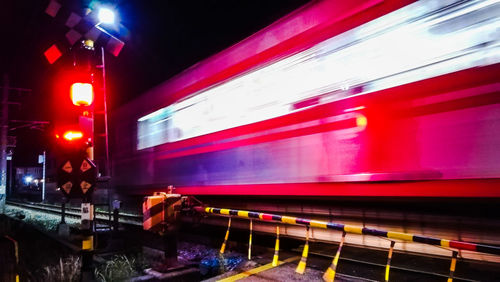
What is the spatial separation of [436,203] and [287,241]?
264 centimetres

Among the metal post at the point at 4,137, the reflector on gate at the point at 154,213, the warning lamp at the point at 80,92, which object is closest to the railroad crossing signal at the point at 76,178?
the warning lamp at the point at 80,92

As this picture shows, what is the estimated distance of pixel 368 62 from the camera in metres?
3.47

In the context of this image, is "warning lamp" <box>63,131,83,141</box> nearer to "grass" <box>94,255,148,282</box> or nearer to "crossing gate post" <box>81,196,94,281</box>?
"crossing gate post" <box>81,196,94,281</box>

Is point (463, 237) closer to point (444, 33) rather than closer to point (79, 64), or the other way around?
point (444, 33)

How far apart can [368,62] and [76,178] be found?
13.1ft

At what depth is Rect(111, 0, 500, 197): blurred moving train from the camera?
2.75 meters

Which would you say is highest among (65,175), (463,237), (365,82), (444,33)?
(444,33)

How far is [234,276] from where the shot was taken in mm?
3746

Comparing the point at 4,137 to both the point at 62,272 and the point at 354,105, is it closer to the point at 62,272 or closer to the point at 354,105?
the point at 62,272

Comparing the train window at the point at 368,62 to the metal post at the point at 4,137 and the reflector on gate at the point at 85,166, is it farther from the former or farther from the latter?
the metal post at the point at 4,137

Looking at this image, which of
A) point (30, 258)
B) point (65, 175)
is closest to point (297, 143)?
point (65, 175)

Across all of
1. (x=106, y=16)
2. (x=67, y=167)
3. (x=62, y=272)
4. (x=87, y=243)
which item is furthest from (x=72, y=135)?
(x=106, y=16)

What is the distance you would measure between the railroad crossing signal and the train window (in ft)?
5.95

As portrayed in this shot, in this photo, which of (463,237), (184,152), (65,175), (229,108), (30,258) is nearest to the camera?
(463,237)
